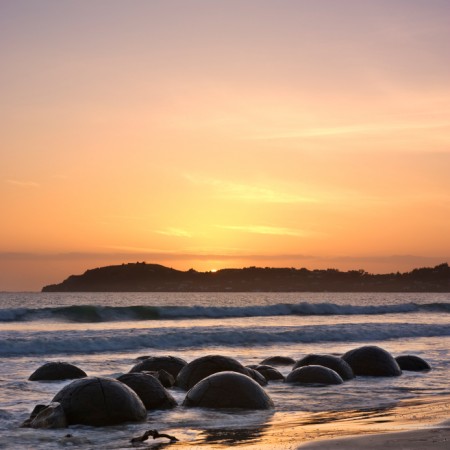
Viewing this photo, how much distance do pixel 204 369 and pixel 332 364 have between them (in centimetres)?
399

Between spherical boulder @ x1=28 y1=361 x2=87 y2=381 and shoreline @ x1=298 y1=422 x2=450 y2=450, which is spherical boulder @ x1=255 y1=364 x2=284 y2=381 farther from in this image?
shoreline @ x1=298 y1=422 x2=450 y2=450

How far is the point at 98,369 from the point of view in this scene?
21.0 meters

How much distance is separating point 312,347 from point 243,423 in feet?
64.2

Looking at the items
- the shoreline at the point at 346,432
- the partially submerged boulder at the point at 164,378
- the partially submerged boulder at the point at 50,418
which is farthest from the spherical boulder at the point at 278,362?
the partially submerged boulder at the point at 50,418

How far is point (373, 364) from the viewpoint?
63.3 feet

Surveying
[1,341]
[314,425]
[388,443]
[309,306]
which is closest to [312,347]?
[1,341]

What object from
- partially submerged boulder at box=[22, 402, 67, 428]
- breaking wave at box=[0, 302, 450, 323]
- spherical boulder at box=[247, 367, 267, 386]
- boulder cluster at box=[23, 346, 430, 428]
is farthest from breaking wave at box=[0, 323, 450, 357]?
breaking wave at box=[0, 302, 450, 323]

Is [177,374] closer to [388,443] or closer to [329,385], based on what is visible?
[329,385]

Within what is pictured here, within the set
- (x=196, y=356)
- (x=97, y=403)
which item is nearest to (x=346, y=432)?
(x=97, y=403)

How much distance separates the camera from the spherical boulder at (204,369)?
50.8 feet

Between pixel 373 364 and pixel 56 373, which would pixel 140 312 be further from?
pixel 56 373

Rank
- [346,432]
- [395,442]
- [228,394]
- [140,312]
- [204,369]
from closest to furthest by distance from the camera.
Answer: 1. [395,442]
2. [346,432]
3. [228,394]
4. [204,369]
5. [140,312]

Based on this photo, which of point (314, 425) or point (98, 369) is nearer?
point (314, 425)

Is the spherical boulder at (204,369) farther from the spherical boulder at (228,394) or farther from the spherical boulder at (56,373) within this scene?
the spherical boulder at (56,373)
